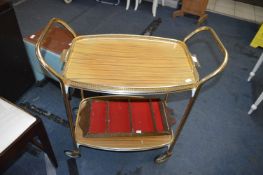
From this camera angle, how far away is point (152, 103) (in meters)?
1.47

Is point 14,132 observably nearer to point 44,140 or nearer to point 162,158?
point 44,140

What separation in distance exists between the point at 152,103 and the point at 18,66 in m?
0.99

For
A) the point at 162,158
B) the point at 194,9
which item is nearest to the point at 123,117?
the point at 162,158

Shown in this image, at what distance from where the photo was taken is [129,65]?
37.6 inches

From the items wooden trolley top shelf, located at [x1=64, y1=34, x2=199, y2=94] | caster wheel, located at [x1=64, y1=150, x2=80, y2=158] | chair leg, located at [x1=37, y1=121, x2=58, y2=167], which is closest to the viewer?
wooden trolley top shelf, located at [x1=64, y1=34, x2=199, y2=94]

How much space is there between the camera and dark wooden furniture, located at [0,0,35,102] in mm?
1331

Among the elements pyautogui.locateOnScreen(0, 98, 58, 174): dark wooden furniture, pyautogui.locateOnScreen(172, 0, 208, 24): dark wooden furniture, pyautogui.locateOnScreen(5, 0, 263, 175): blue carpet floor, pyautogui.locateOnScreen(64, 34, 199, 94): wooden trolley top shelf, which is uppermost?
pyautogui.locateOnScreen(64, 34, 199, 94): wooden trolley top shelf

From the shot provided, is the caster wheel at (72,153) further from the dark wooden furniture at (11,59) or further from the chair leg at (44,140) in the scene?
the dark wooden furniture at (11,59)

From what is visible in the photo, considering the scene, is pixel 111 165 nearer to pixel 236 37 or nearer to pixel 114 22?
pixel 114 22

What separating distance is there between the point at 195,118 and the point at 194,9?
5.71ft

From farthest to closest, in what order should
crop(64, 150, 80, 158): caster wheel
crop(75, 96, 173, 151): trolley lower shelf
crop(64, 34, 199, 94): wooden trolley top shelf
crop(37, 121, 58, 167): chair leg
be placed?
crop(64, 150, 80, 158): caster wheel
crop(75, 96, 173, 151): trolley lower shelf
crop(37, 121, 58, 167): chair leg
crop(64, 34, 199, 94): wooden trolley top shelf

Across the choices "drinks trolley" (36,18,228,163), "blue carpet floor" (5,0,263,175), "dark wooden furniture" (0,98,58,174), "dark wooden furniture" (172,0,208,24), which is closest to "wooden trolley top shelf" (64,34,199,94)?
"drinks trolley" (36,18,228,163)

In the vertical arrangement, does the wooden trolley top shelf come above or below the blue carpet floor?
above

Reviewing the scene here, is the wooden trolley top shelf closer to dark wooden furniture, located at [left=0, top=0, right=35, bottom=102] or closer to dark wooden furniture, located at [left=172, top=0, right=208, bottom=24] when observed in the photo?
dark wooden furniture, located at [left=0, top=0, right=35, bottom=102]
